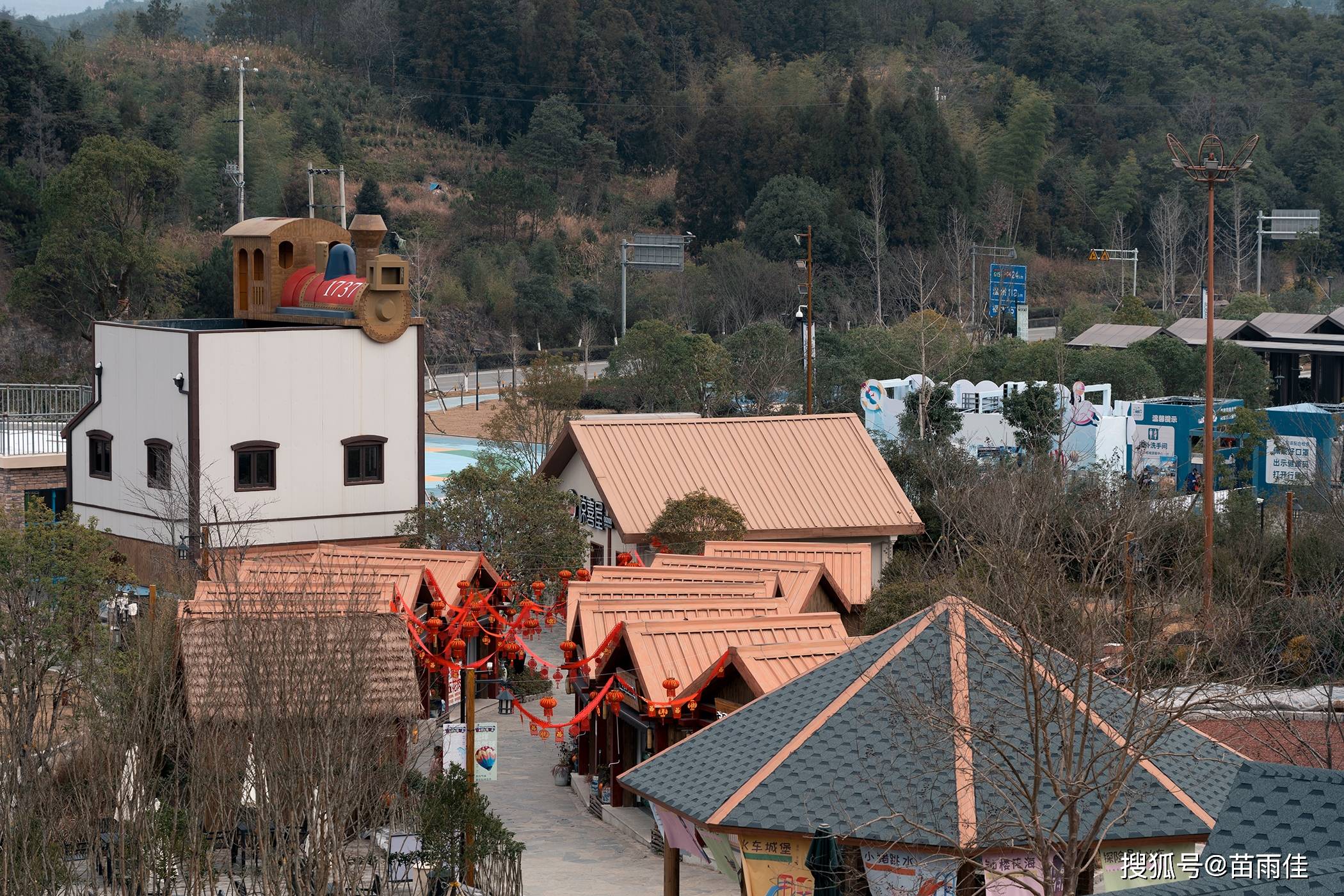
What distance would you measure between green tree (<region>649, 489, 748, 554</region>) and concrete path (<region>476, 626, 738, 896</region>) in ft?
17.1

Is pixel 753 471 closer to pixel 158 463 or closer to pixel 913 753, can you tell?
pixel 158 463

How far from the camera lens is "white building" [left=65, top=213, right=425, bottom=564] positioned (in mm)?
28391

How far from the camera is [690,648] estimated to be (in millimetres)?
18047

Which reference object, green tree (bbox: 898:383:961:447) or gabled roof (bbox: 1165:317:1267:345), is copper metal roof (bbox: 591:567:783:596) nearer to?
green tree (bbox: 898:383:961:447)

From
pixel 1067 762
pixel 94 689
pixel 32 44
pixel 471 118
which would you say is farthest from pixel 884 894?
A: pixel 471 118

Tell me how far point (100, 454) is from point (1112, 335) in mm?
32416

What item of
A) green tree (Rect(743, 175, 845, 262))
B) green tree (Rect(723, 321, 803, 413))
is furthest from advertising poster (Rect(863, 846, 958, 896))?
green tree (Rect(743, 175, 845, 262))

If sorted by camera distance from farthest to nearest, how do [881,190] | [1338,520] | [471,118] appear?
[471,118] → [881,190] → [1338,520]

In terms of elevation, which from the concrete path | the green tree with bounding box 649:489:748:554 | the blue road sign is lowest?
the concrete path

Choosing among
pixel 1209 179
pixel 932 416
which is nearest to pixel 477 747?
pixel 1209 179

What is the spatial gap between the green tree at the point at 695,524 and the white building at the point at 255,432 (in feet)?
17.1

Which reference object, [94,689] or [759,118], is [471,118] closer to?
[759,118]

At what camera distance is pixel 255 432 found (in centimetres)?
2878

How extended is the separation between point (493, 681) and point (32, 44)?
5106 cm
